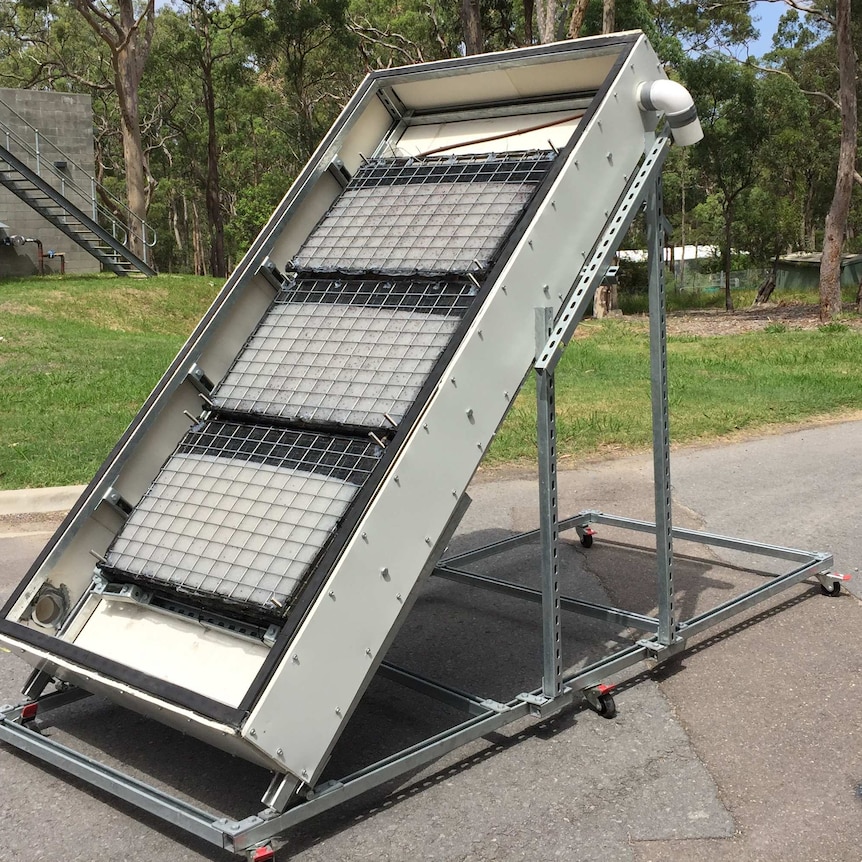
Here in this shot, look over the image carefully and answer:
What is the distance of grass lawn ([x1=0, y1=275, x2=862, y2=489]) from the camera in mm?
10312

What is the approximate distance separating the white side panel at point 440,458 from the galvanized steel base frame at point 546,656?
10cm

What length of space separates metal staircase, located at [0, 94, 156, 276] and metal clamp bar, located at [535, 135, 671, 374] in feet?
71.9

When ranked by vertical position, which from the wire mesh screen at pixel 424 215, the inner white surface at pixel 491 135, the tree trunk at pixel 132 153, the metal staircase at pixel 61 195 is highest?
the tree trunk at pixel 132 153

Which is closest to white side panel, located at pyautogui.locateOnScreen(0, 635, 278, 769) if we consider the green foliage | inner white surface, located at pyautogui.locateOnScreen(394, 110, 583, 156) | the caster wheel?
the caster wheel

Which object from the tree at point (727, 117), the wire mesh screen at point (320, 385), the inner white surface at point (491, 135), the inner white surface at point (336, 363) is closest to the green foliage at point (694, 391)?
the inner white surface at point (491, 135)

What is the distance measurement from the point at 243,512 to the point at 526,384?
449 inches

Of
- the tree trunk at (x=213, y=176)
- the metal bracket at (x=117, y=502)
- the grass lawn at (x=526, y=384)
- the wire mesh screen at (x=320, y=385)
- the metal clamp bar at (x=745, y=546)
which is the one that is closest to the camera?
the wire mesh screen at (x=320, y=385)

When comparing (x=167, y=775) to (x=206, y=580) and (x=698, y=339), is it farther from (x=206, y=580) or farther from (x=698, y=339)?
(x=698, y=339)

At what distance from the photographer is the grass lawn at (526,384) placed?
10312mm

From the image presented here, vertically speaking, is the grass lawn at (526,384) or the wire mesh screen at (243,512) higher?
the grass lawn at (526,384)

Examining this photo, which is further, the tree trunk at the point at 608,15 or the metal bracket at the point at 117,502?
the tree trunk at the point at 608,15

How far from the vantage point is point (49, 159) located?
90.8 ft

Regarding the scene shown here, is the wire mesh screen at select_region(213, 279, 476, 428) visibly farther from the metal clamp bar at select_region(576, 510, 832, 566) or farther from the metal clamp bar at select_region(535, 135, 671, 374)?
the metal clamp bar at select_region(576, 510, 832, 566)

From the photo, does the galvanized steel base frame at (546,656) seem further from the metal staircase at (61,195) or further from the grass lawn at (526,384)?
the metal staircase at (61,195)
